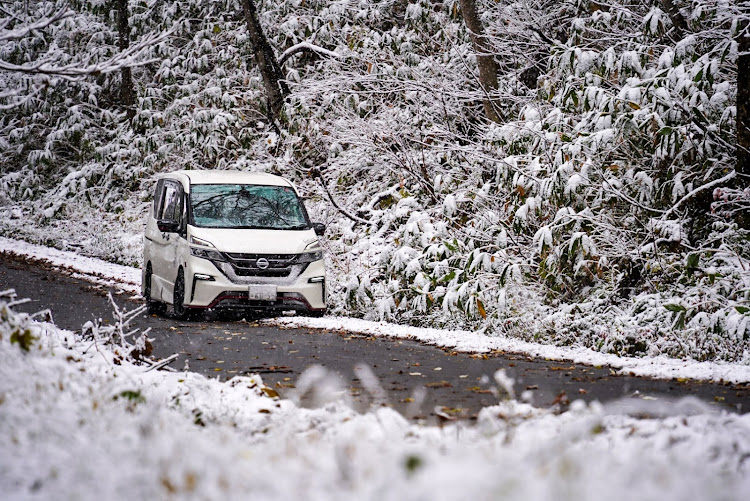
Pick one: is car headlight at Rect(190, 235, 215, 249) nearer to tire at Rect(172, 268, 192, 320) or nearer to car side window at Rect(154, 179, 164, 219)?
tire at Rect(172, 268, 192, 320)

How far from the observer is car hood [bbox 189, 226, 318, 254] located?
11.4 metres

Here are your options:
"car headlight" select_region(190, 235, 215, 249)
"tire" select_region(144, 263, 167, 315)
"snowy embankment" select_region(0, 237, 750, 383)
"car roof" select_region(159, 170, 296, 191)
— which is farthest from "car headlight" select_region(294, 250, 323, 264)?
"tire" select_region(144, 263, 167, 315)

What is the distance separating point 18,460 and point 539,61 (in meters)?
13.7

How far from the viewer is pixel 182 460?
10.7 feet

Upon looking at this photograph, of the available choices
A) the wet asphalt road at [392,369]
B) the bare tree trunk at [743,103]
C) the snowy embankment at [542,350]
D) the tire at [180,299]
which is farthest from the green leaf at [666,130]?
the tire at [180,299]

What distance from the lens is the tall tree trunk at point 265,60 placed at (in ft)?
72.6

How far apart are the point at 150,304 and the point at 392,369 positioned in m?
6.45

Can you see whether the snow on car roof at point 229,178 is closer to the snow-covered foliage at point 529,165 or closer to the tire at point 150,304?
the tire at point 150,304

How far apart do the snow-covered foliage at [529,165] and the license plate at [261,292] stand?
5.69 feet

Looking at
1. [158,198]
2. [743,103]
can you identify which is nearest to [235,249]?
[158,198]

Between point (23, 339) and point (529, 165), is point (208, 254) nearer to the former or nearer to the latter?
point (529, 165)

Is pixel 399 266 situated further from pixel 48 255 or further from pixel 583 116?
pixel 48 255

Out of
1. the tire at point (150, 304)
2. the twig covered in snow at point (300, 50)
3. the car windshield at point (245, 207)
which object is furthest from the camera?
the twig covered in snow at point (300, 50)

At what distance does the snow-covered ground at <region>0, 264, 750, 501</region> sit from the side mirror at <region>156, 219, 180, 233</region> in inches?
235
